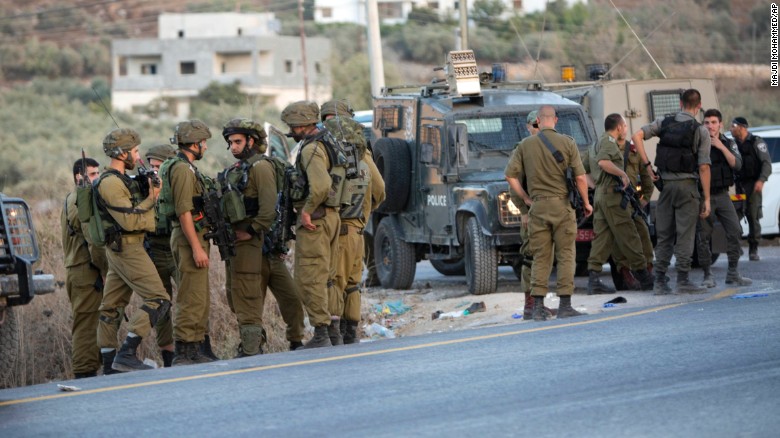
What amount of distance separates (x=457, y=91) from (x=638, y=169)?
7.63 ft

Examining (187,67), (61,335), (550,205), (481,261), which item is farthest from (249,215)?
(187,67)

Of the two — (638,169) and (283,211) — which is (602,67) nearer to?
(638,169)

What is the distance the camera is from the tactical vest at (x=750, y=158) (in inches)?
610

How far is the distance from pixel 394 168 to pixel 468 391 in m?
7.83

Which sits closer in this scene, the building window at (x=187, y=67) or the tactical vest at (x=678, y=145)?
the tactical vest at (x=678, y=145)

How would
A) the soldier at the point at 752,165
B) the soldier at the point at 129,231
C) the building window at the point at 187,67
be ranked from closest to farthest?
the soldier at the point at 129,231 < the soldier at the point at 752,165 < the building window at the point at 187,67

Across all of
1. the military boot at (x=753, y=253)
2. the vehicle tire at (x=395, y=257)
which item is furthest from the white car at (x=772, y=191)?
the vehicle tire at (x=395, y=257)

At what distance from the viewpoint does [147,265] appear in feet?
31.0

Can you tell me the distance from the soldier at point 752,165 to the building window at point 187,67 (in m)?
60.3

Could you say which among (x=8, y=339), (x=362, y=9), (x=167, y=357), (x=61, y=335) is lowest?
(x=61, y=335)

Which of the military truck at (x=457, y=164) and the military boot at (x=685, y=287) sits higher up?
the military truck at (x=457, y=164)

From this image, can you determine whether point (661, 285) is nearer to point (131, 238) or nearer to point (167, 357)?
point (167, 357)

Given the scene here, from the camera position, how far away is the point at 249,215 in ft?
32.5

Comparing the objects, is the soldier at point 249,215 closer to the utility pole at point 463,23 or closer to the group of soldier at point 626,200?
the group of soldier at point 626,200
